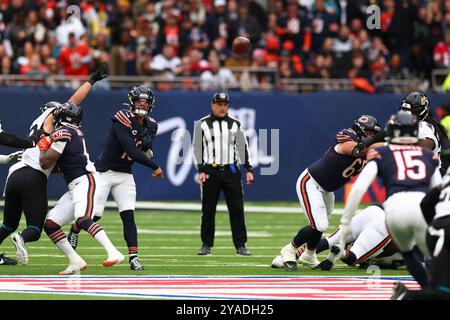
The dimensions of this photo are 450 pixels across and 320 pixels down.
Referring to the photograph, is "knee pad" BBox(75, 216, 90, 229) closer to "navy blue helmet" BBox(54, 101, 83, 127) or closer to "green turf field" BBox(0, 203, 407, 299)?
"green turf field" BBox(0, 203, 407, 299)

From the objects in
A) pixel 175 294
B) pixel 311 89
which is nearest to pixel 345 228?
pixel 175 294

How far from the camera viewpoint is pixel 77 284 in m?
10.6

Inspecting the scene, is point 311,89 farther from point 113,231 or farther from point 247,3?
point 113,231

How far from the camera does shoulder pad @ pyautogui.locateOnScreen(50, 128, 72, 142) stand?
38.4 feet

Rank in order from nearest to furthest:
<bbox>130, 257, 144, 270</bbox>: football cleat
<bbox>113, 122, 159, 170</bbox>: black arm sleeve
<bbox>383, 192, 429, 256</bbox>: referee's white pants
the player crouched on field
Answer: <bbox>383, 192, 429, 256</bbox>: referee's white pants, the player crouched on field, <bbox>130, 257, 144, 270</bbox>: football cleat, <bbox>113, 122, 159, 170</bbox>: black arm sleeve

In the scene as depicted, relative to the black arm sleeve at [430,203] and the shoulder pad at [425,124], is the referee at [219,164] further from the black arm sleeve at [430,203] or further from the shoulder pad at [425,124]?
the black arm sleeve at [430,203]

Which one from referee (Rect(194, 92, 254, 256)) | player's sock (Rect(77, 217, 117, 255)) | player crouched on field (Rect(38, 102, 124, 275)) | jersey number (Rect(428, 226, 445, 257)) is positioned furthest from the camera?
referee (Rect(194, 92, 254, 256))

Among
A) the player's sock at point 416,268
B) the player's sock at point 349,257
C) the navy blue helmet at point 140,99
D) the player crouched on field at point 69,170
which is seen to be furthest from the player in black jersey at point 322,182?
the player's sock at point 416,268

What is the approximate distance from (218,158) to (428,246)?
19.4 feet

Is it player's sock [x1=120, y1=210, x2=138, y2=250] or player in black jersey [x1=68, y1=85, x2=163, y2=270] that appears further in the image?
player in black jersey [x1=68, y1=85, x2=163, y2=270]

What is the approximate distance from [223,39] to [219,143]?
8.88 m

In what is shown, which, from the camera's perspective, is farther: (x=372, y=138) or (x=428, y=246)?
(x=372, y=138)

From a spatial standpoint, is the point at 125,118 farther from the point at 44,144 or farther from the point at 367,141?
the point at 367,141

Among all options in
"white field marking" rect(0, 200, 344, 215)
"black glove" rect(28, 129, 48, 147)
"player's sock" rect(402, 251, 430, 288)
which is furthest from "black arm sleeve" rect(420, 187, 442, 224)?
"white field marking" rect(0, 200, 344, 215)
